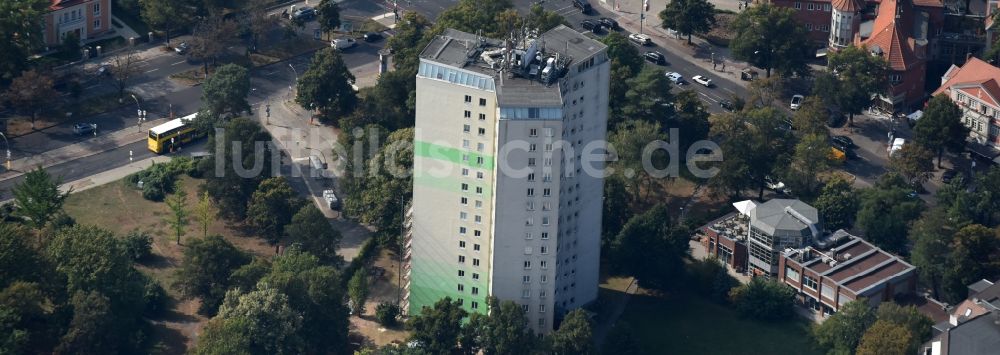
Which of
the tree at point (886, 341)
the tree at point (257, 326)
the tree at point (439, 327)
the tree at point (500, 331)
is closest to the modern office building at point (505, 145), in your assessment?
the tree at point (500, 331)

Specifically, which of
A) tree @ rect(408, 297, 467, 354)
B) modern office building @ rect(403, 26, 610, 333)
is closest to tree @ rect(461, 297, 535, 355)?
tree @ rect(408, 297, 467, 354)

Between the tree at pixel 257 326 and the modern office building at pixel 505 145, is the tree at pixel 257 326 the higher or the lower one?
the lower one

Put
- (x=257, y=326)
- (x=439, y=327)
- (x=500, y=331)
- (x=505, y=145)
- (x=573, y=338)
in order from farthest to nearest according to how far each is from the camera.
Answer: (x=439, y=327) < (x=573, y=338) < (x=500, y=331) < (x=257, y=326) < (x=505, y=145)

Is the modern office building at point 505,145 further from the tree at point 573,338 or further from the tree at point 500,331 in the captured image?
the tree at point 573,338

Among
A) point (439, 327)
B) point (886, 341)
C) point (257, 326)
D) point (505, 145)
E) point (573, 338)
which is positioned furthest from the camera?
point (439, 327)

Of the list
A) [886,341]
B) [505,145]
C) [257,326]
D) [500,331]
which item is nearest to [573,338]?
[500,331]

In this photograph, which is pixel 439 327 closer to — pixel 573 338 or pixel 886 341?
pixel 573 338

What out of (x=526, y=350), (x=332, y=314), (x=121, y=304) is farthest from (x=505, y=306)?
(x=121, y=304)

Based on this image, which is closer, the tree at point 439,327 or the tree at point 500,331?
the tree at point 500,331
